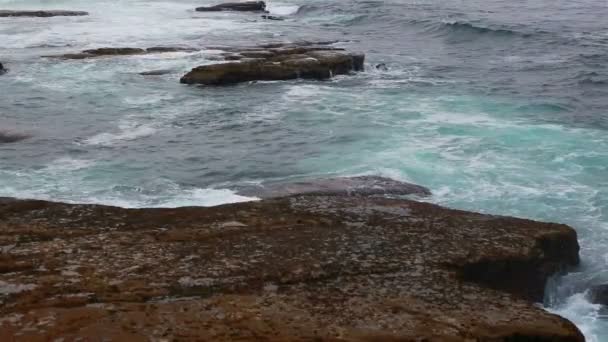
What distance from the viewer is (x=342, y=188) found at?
2369 cm

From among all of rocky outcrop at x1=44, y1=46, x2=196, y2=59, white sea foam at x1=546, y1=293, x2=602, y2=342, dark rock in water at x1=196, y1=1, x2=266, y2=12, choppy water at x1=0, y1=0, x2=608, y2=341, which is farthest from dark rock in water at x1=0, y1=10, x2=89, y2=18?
white sea foam at x1=546, y1=293, x2=602, y2=342

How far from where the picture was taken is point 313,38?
2280 inches

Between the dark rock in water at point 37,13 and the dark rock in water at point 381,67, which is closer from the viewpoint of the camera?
the dark rock in water at point 381,67

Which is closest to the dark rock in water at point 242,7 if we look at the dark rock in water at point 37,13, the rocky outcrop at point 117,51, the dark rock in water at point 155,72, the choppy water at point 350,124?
the dark rock in water at point 37,13

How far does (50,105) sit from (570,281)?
85.8ft

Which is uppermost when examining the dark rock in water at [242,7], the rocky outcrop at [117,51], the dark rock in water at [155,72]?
the dark rock in water at [242,7]

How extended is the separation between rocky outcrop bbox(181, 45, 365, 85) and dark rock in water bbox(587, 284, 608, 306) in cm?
2714

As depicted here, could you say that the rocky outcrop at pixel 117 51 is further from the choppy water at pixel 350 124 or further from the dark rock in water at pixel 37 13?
the dark rock in water at pixel 37 13

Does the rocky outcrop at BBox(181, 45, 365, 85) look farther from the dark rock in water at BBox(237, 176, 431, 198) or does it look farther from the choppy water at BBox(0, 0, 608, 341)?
the dark rock in water at BBox(237, 176, 431, 198)

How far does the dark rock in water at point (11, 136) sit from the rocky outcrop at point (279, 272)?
12584 millimetres

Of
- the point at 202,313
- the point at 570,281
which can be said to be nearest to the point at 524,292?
the point at 570,281

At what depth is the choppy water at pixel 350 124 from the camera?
24641 mm

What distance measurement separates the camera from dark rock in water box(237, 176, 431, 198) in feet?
77.0

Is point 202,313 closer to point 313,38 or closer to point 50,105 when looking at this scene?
point 50,105
